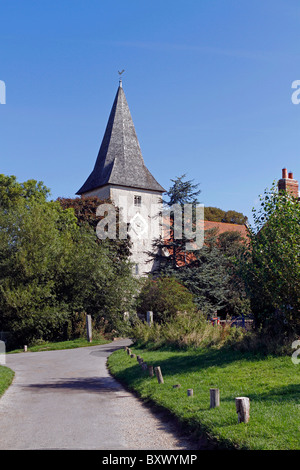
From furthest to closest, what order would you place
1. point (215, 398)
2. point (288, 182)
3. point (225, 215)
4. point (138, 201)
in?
point (225, 215) < point (138, 201) < point (288, 182) < point (215, 398)

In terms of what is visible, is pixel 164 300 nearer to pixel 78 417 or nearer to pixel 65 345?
pixel 65 345

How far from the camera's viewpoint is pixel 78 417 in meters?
10.3

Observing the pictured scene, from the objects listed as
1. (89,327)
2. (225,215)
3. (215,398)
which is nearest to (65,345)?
(89,327)

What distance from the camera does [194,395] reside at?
1084 centimetres

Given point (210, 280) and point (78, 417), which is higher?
point (210, 280)

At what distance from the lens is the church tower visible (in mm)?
52812

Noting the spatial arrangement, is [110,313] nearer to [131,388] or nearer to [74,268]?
[74,268]

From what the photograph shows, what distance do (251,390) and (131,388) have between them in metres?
4.19

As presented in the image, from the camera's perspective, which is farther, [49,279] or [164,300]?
[49,279]

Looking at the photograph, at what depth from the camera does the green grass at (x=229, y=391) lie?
7434 mm

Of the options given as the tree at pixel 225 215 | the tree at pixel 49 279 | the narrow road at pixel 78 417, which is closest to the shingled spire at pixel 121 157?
the tree at pixel 225 215

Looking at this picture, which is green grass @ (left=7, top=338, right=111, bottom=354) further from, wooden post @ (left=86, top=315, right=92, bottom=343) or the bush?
the bush

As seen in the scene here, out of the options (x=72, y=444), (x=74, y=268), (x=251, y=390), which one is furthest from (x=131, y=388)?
(x=74, y=268)

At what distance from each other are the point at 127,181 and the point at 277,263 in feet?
133
